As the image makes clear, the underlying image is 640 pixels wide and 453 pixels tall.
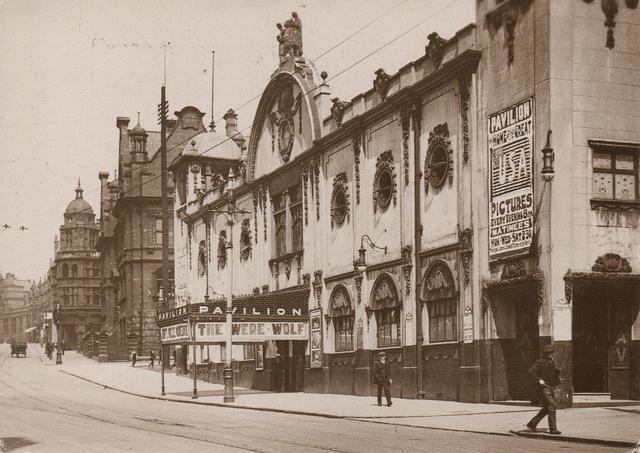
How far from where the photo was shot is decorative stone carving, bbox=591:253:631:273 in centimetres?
2352

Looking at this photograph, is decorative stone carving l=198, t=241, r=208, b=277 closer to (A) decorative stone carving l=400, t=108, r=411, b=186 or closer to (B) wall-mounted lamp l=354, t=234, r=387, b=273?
(B) wall-mounted lamp l=354, t=234, r=387, b=273

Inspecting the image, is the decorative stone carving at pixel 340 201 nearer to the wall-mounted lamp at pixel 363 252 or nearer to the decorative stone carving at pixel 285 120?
the wall-mounted lamp at pixel 363 252

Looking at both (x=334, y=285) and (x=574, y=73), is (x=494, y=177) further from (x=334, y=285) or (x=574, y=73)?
(x=334, y=285)

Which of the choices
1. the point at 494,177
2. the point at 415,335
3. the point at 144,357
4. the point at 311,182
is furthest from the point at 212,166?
the point at 494,177

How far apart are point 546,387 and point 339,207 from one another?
1939cm

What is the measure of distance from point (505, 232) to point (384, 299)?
8.00 m

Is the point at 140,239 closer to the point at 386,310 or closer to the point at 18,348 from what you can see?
the point at 18,348

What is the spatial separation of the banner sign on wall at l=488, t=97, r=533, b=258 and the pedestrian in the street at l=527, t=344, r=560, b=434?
6.64m

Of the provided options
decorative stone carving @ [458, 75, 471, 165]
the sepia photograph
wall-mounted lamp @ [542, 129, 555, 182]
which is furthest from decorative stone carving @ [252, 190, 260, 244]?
wall-mounted lamp @ [542, 129, 555, 182]

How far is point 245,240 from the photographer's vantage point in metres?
46.4

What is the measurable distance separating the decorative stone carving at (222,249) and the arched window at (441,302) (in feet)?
71.7

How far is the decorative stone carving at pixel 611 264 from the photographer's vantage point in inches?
926

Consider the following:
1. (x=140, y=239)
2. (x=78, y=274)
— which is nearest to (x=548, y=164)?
(x=140, y=239)

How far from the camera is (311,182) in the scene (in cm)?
3844
